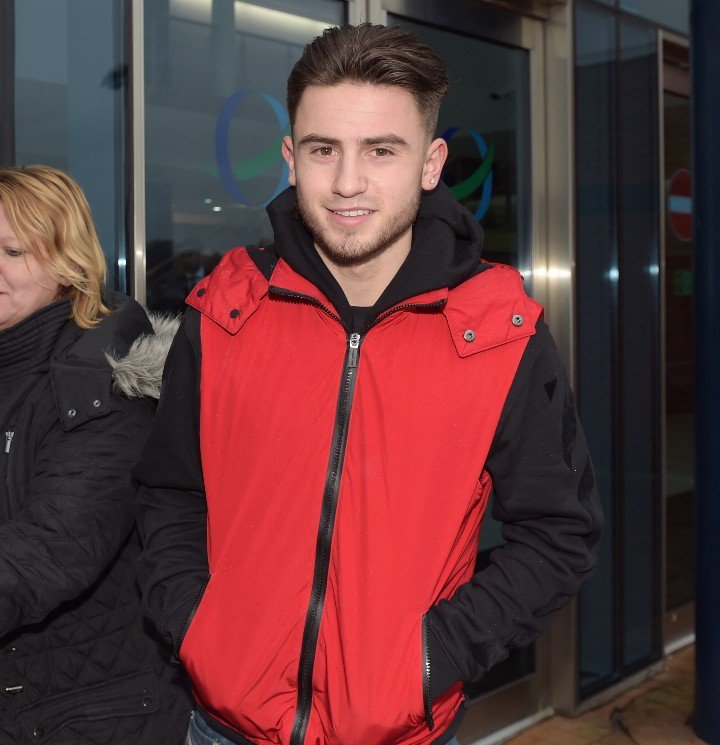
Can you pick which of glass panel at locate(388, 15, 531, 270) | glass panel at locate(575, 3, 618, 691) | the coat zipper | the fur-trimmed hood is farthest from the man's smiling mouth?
glass panel at locate(575, 3, 618, 691)

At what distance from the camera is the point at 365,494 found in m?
1.67

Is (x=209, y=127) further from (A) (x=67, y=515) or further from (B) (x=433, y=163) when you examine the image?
(A) (x=67, y=515)

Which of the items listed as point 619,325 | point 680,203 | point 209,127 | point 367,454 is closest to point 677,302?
point 680,203

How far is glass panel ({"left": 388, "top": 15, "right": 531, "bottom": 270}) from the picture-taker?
3.91m

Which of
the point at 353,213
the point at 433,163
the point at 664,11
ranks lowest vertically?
the point at 353,213

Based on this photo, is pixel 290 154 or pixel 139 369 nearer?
pixel 290 154

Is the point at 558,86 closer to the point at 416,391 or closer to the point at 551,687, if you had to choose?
the point at 551,687

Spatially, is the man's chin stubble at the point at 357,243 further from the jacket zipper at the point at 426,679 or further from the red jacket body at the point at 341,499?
the jacket zipper at the point at 426,679

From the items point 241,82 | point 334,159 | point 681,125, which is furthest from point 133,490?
point 681,125

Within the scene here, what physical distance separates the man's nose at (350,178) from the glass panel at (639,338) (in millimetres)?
3053

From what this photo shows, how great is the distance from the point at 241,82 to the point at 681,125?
2718 millimetres

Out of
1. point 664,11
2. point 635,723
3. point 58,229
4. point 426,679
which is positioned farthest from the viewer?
point 664,11

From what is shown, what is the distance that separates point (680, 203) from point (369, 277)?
3.80 meters

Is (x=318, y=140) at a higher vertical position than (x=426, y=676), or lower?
higher
